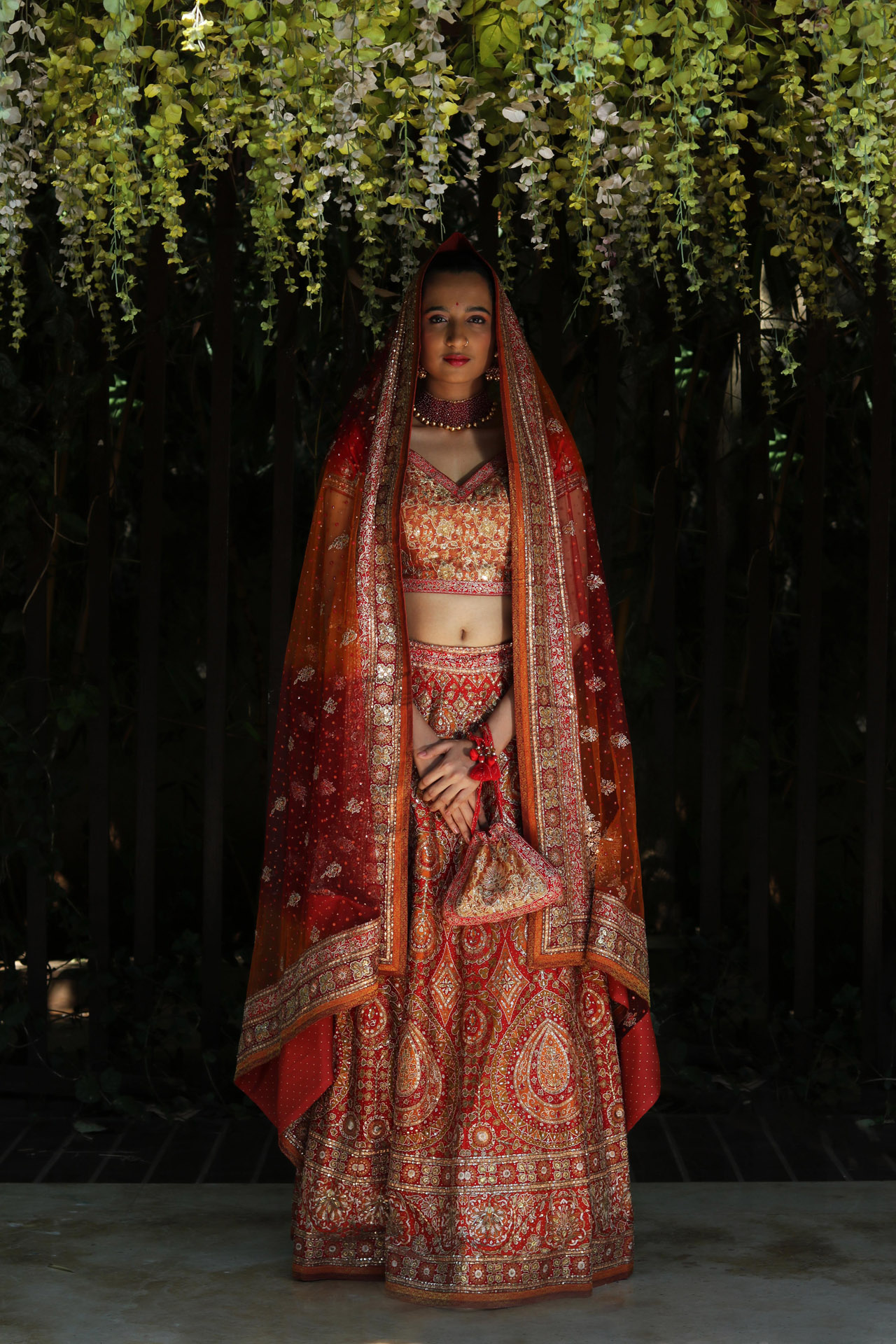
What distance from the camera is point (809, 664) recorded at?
3771 mm

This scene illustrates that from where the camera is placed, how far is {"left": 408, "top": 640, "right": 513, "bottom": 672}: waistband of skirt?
2842 mm

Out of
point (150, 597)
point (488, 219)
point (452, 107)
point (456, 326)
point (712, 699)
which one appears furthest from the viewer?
point (712, 699)

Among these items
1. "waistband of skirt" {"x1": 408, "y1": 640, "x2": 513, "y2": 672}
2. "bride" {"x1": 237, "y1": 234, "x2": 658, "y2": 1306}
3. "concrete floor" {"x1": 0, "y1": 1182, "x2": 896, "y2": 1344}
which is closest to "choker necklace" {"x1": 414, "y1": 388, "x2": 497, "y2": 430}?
"bride" {"x1": 237, "y1": 234, "x2": 658, "y2": 1306}

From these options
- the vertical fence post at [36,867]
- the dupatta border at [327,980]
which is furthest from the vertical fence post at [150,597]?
the dupatta border at [327,980]

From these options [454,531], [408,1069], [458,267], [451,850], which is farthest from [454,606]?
[408,1069]

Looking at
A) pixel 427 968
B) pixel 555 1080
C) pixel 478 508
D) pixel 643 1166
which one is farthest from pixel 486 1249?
pixel 478 508

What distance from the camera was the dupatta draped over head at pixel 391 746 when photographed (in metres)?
2.78

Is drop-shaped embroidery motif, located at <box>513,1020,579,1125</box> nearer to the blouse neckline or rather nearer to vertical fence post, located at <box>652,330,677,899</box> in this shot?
the blouse neckline

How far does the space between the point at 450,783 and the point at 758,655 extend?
1353mm

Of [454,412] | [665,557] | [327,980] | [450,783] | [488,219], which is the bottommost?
[327,980]

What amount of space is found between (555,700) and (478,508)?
36 centimetres

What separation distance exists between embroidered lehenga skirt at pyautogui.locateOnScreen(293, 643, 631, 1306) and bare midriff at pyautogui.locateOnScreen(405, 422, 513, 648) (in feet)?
0.09

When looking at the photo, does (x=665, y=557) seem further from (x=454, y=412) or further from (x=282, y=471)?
(x=454, y=412)

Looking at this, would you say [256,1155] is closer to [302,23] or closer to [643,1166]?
[643,1166]
